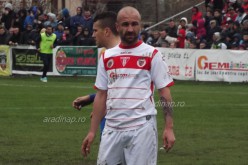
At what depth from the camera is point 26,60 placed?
108ft

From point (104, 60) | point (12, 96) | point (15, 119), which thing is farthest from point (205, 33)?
point (104, 60)

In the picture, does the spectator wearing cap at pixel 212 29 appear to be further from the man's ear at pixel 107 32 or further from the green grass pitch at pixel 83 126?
the man's ear at pixel 107 32

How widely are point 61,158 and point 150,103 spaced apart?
5105mm

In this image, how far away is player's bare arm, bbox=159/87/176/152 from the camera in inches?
271

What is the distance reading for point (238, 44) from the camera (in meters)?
29.5

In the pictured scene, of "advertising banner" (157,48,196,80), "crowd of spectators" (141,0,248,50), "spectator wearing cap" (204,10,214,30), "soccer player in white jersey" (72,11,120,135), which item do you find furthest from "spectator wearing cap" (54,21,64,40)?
"soccer player in white jersey" (72,11,120,135)

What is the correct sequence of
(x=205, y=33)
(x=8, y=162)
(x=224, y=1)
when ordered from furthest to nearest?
(x=224, y=1)
(x=205, y=33)
(x=8, y=162)

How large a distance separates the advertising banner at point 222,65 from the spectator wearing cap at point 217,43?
63 cm

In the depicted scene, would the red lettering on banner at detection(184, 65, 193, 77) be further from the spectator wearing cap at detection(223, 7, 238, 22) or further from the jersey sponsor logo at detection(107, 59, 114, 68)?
the jersey sponsor logo at detection(107, 59, 114, 68)

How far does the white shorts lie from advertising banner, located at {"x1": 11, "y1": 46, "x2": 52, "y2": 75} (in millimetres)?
25870

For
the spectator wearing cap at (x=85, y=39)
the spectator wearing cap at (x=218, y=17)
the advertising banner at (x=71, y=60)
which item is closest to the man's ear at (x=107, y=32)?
the advertising banner at (x=71, y=60)

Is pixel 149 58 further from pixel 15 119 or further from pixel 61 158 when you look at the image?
pixel 15 119

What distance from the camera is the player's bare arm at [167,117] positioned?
6883 mm

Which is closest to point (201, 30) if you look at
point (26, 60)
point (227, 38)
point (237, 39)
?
point (227, 38)
